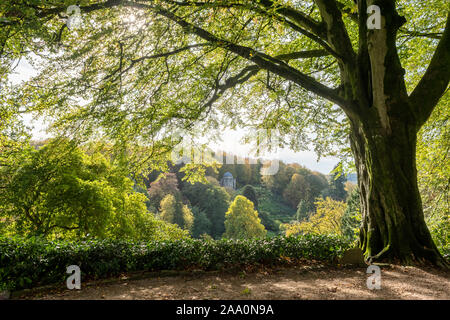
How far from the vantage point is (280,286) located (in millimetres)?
4258

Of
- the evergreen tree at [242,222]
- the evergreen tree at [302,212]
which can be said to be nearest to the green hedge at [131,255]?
the evergreen tree at [242,222]

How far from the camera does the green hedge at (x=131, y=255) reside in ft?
15.5

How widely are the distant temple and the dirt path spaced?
5004 cm

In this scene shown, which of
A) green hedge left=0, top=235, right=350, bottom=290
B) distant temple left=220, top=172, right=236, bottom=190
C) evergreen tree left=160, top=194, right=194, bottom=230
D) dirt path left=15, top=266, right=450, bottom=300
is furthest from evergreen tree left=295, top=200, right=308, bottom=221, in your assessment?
dirt path left=15, top=266, right=450, bottom=300

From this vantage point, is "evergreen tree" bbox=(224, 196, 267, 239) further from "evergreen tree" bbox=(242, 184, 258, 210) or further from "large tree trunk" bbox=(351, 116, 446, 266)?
"large tree trunk" bbox=(351, 116, 446, 266)

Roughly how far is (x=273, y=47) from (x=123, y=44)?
5123mm

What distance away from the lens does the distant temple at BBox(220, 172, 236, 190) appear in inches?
2194

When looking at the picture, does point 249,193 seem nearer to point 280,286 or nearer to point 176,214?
point 176,214

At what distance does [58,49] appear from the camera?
4.98 meters

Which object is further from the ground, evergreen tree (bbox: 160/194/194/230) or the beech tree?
the beech tree

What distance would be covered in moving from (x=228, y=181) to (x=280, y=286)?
51961 mm

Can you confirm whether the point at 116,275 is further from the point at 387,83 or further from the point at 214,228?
the point at 214,228
